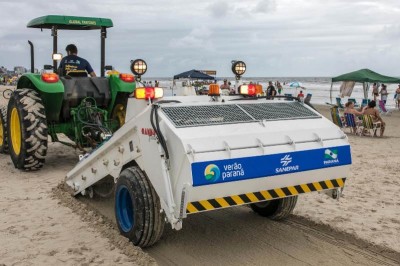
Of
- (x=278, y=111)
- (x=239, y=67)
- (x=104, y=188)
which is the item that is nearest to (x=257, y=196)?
(x=278, y=111)

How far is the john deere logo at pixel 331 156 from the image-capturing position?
410 centimetres

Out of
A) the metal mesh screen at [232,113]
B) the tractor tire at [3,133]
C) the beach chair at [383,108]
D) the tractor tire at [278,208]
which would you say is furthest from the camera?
the beach chair at [383,108]

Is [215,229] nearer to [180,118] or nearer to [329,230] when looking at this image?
[329,230]

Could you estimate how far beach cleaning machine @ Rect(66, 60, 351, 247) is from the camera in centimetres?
356

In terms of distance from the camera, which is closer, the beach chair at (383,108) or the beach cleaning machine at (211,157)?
the beach cleaning machine at (211,157)

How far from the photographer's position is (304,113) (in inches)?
177

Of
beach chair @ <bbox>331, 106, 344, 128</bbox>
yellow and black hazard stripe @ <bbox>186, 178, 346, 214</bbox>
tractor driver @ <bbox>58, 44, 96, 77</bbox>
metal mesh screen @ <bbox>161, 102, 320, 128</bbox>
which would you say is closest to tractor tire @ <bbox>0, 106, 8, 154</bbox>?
tractor driver @ <bbox>58, 44, 96, 77</bbox>

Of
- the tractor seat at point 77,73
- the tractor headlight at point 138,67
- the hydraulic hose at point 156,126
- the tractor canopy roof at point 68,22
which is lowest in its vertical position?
the hydraulic hose at point 156,126

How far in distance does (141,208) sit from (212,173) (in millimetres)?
790

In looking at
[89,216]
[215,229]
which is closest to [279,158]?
[215,229]

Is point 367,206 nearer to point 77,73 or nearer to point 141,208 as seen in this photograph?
point 141,208

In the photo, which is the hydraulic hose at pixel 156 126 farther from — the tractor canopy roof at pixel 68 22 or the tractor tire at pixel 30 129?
the tractor canopy roof at pixel 68 22

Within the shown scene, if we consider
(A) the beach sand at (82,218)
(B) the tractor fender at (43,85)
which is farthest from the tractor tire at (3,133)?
(B) the tractor fender at (43,85)

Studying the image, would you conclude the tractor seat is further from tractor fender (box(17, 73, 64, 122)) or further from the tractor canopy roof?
the tractor canopy roof
